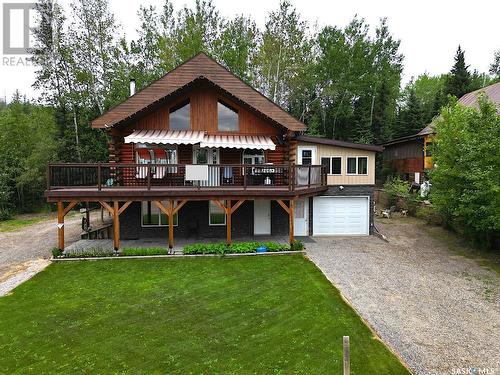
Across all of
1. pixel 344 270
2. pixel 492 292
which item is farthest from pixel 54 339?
pixel 492 292

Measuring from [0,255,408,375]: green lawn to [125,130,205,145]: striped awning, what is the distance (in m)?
5.96

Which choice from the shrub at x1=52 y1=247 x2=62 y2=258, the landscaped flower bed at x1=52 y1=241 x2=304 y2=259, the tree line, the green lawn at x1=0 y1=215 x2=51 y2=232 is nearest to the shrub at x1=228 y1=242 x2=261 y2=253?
the landscaped flower bed at x1=52 y1=241 x2=304 y2=259

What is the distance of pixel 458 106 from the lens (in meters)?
15.8

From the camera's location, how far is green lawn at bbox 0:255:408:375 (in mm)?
6223

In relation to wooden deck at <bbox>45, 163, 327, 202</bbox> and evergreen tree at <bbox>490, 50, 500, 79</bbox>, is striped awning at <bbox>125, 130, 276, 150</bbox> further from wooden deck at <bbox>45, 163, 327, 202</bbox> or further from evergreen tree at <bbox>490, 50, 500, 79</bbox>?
evergreen tree at <bbox>490, 50, 500, 79</bbox>

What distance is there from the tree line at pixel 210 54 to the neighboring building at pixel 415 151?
330 cm

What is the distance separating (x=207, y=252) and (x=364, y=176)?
999cm

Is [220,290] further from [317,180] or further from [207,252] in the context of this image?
[317,180]

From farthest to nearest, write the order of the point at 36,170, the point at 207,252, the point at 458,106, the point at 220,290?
the point at 36,170 → the point at 458,106 → the point at 207,252 → the point at 220,290

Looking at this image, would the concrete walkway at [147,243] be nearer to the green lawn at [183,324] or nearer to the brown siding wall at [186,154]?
the green lawn at [183,324]

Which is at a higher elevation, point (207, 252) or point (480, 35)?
point (480, 35)

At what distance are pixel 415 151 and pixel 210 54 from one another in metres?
21.6

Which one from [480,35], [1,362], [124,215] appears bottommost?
[1,362]

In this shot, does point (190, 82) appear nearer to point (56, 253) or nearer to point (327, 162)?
point (327, 162)
